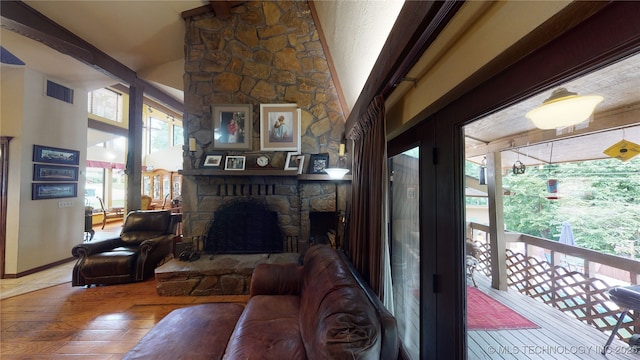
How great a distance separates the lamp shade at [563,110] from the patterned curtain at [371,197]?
911mm

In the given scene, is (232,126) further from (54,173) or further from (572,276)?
(572,276)

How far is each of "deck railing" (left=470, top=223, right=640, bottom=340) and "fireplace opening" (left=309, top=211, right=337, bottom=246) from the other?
8.78 feet

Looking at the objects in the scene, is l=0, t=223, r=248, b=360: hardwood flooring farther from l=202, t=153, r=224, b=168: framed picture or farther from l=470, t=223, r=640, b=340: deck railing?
l=470, t=223, r=640, b=340: deck railing

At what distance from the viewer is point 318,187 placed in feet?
11.5

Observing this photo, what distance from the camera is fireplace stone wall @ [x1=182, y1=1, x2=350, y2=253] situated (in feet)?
11.4

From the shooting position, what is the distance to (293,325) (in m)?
1.54

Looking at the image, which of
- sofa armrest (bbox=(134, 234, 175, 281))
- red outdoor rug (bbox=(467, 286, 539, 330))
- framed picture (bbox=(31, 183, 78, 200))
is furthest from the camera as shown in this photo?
framed picture (bbox=(31, 183, 78, 200))

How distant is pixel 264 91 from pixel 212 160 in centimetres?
134

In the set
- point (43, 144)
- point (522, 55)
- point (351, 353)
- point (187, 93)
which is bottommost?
point (351, 353)

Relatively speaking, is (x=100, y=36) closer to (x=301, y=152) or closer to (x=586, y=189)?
(x=301, y=152)

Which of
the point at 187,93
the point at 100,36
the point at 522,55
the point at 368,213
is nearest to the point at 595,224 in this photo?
the point at 522,55

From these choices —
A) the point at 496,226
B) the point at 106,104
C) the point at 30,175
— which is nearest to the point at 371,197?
the point at 496,226

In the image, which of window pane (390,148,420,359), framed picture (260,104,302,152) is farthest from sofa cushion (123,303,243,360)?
framed picture (260,104,302,152)

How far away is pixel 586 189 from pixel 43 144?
6120mm
